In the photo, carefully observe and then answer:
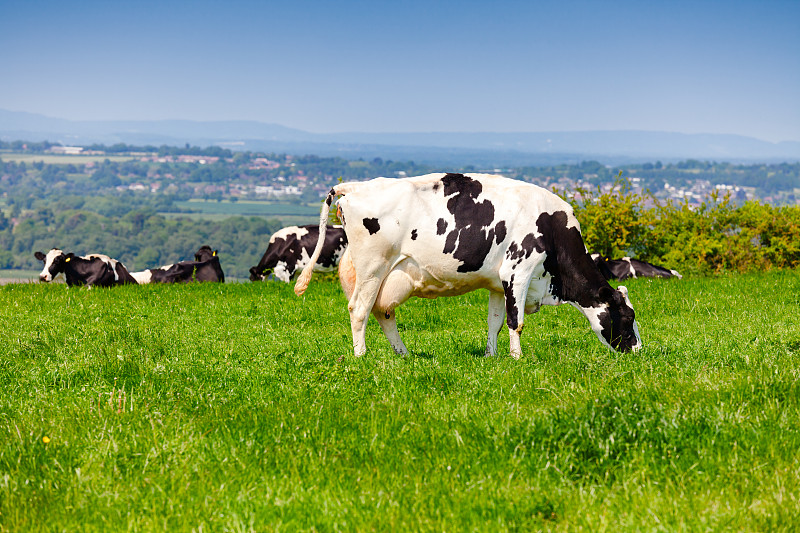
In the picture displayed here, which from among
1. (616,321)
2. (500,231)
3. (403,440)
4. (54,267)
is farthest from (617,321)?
(54,267)

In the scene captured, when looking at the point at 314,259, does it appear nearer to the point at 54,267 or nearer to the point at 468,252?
the point at 468,252

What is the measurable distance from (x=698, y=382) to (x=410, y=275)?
423 cm

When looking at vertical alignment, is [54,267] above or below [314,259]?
below

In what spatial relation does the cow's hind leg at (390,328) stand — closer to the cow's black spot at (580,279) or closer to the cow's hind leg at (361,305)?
the cow's hind leg at (361,305)

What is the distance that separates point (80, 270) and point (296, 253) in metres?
7.50

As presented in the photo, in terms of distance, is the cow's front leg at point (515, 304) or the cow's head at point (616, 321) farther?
the cow's head at point (616, 321)

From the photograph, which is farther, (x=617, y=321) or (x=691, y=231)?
(x=691, y=231)

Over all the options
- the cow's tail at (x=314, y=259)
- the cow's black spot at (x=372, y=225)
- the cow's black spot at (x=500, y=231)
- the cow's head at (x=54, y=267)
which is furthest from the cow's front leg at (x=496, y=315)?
the cow's head at (x=54, y=267)

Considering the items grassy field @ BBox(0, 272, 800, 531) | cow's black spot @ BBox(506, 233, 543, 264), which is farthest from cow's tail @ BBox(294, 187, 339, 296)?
cow's black spot @ BBox(506, 233, 543, 264)

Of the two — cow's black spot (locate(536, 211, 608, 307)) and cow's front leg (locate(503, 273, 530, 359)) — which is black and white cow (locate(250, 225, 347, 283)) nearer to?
cow's black spot (locate(536, 211, 608, 307))

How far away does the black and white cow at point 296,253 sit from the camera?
89.1 ft

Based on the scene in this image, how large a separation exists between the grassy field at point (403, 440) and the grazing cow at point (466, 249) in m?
0.79

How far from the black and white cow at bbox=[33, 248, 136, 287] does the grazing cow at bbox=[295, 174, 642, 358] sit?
16.8m

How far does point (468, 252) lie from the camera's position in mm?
9820
